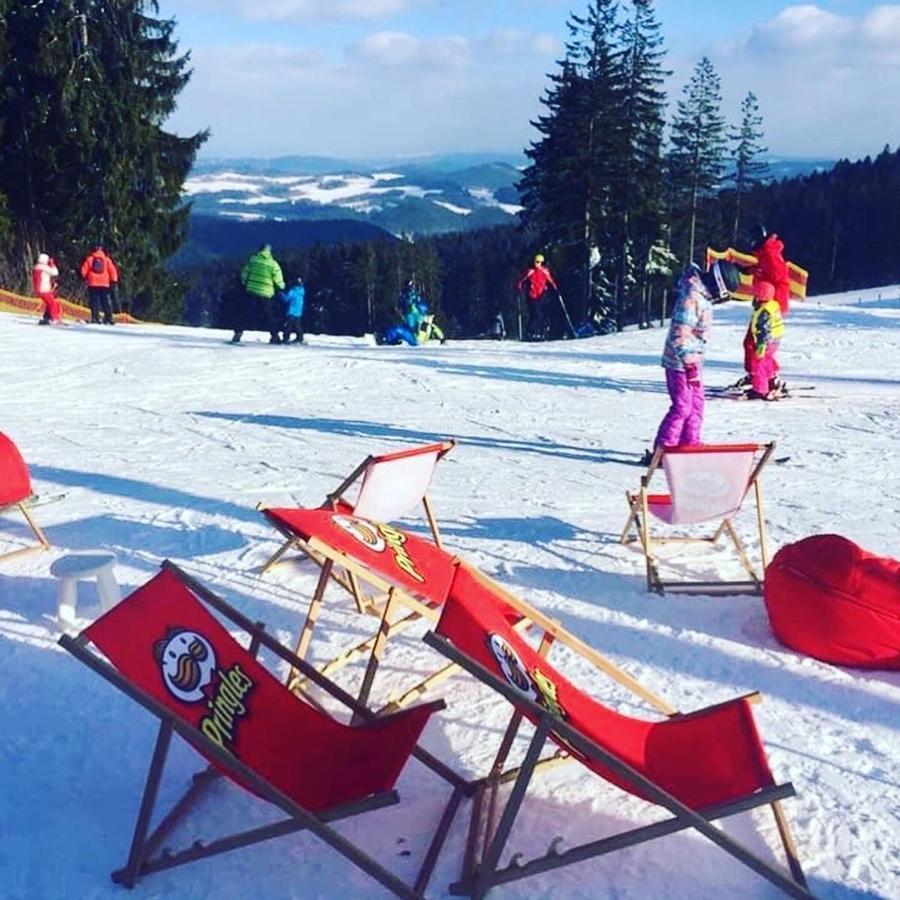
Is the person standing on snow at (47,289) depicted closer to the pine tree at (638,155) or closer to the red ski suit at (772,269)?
the red ski suit at (772,269)

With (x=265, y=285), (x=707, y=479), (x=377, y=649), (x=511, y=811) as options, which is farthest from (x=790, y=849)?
(x=265, y=285)

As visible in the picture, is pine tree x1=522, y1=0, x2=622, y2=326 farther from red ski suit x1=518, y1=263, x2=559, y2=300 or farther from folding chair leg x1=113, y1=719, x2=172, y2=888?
folding chair leg x1=113, y1=719, x2=172, y2=888

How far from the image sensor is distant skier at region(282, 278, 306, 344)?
1602cm

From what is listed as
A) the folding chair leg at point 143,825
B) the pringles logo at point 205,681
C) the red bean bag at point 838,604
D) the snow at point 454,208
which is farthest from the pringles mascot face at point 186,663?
the snow at point 454,208

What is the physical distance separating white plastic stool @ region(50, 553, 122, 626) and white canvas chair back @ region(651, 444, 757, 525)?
277cm

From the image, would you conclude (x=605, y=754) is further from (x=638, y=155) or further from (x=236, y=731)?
(x=638, y=155)

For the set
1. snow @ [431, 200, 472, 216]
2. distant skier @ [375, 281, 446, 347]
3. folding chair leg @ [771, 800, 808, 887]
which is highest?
snow @ [431, 200, 472, 216]

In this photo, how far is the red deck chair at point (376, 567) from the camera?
368 cm

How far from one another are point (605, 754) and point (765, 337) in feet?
27.9

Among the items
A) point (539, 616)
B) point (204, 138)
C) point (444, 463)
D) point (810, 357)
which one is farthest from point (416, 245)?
point (539, 616)

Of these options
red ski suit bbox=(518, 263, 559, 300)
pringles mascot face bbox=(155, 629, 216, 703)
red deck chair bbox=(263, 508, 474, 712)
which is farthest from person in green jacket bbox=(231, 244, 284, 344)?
pringles mascot face bbox=(155, 629, 216, 703)

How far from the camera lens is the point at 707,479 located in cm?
510

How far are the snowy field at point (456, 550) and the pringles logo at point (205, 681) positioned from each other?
0.45m

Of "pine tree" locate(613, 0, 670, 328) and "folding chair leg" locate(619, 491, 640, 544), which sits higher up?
"pine tree" locate(613, 0, 670, 328)
